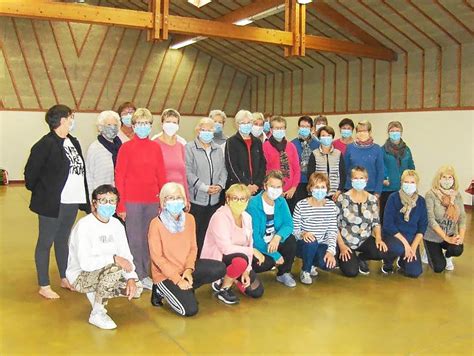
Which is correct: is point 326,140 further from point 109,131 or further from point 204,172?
point 109,131

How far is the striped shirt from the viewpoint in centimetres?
451

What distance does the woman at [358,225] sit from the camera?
4621 millimetres

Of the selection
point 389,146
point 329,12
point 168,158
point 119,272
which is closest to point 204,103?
point 329,12

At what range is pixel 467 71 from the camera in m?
10.0

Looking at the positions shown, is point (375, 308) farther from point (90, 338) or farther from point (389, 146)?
point (389, 146)

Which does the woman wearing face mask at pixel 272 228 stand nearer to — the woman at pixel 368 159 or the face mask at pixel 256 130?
the face mask at pixel 256 130

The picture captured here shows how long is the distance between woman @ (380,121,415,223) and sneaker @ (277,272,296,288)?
179cm

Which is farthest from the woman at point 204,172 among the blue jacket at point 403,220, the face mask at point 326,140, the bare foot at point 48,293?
the blue jacket at point 403,220

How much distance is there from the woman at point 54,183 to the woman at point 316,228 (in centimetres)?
187

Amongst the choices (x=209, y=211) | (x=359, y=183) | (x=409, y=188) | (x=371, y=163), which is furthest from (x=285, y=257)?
(x=371, y=163)

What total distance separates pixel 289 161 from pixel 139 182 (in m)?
1.72

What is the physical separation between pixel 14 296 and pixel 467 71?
363 inches

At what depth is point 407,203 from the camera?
4.75 m

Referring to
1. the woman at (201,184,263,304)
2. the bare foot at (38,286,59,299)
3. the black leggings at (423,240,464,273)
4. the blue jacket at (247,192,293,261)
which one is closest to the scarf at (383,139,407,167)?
the black leggings at (423,240,464,273)
